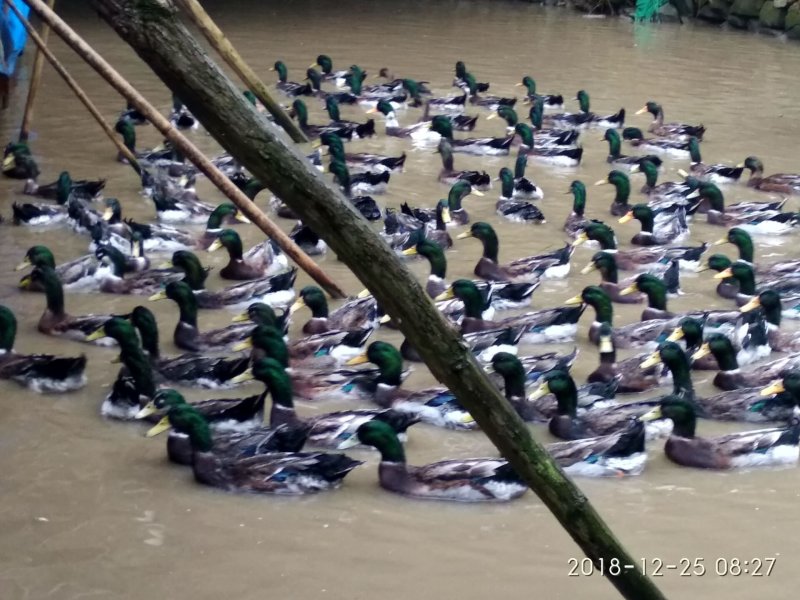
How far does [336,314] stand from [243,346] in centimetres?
77

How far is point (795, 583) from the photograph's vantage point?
16.3ft

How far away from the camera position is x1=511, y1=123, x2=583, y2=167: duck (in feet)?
39.5

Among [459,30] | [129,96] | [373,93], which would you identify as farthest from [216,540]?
[459,30]

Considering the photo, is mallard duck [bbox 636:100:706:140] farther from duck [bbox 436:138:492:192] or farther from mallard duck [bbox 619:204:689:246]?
mallard duck [bbox 619:204:689:246]

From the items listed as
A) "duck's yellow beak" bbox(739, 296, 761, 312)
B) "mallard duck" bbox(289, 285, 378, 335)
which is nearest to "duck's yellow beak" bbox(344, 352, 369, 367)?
"mallard duck" bbox(289, 285, 378, 335)

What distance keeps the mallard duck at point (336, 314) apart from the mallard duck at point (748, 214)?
3.98 m

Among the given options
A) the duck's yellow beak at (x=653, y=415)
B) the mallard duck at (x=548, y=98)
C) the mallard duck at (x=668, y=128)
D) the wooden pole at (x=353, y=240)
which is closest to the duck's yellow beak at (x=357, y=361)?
the duck's yellow beak at (x=653, y=415)

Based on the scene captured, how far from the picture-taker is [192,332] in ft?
24.1

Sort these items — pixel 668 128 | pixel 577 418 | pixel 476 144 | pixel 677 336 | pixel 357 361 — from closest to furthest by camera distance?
pixel 577 418
pixel 357 361
pixel 677 336
pixel 476 144
pixel 668 128

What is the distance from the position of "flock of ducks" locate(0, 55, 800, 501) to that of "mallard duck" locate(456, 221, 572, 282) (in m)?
0.02

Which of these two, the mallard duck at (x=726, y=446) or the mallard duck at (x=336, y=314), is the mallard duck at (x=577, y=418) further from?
the mallard duck at (x=336, y=314)

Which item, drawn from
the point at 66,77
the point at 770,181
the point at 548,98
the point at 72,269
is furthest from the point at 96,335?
the point at 548,98

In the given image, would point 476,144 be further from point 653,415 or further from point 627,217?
point 653,415

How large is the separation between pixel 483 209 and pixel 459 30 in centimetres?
1047
